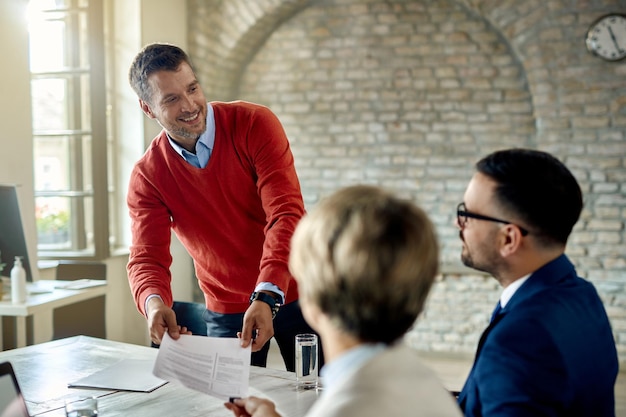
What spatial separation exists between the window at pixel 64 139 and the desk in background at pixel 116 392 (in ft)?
8.07

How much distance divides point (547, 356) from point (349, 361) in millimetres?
480

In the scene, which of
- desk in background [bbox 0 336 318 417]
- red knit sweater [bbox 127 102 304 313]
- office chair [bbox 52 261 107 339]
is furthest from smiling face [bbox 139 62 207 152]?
office chair [bbox 52 261 107 339]

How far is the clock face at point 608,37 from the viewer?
192 inches

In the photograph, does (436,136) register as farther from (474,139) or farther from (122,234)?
(122,234)

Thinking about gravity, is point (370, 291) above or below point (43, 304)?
above

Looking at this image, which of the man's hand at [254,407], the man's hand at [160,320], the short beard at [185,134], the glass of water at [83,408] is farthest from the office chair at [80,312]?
the man's hand at [254,407]

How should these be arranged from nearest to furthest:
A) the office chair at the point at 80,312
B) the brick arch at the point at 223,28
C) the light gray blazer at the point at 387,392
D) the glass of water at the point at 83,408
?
the light gray blazer at the point at 387,392 → the glass of water at the point at 83,408 → the office chair at the point at 80,312 → the brick arch at the point at 223,28

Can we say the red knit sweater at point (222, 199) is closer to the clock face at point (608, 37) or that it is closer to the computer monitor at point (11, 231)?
the computer monitor at point (11, 231)

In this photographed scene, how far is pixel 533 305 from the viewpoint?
4.54ft

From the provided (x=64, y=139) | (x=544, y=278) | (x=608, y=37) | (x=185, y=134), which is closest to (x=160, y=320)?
(x=185, y=134)

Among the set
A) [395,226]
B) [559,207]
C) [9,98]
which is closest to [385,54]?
[9,98]

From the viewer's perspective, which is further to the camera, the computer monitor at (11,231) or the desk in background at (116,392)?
the computer monitor at (11,231)

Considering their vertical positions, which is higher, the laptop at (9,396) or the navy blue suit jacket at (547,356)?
the navy blue suit jacket at (547,356)

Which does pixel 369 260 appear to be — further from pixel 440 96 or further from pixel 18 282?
pixel 440 96
